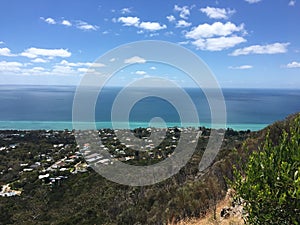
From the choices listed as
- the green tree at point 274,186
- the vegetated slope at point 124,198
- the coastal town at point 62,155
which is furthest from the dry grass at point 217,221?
the coastal town at point 62,155

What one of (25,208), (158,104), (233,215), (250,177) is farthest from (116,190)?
(158,104)

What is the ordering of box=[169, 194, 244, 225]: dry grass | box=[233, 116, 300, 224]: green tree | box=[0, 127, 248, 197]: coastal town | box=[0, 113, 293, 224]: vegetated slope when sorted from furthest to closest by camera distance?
box=[0, 127, 248, 197]: coastal town < box=[0, 113, 293, 224]: vegetated slope < box=[169, 194, 244, 225]: dry grass < box=[233, 116, 300, 224]: green tree

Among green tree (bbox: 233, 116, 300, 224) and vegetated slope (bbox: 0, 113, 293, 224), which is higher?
green tree (bbox: 233, 116, 300, 224)

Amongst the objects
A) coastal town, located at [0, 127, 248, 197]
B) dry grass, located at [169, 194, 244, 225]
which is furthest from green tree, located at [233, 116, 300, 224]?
coastal town, located at [0, 127, 248, 197]

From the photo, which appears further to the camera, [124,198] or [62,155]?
[62,155]

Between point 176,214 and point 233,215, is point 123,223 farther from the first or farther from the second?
point 233,215

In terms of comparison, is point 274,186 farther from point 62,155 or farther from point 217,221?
point 62,155

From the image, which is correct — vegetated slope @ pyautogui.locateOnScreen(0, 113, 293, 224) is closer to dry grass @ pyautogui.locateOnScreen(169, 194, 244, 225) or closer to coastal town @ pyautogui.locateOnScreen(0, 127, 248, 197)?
dry grass @ pyautogui.locateOnScreen(169, 194, 244, 225)

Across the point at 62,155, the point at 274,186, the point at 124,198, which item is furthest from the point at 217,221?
the point at 62,155

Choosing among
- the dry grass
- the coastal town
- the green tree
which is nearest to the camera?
the green tree
